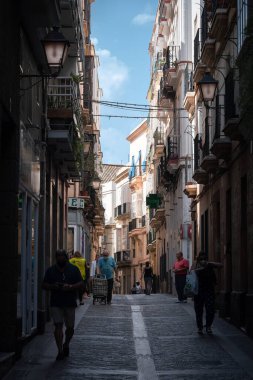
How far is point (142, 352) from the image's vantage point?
1491 cm

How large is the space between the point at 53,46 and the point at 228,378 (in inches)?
268

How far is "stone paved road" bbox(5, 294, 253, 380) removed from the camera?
12414 millimetres

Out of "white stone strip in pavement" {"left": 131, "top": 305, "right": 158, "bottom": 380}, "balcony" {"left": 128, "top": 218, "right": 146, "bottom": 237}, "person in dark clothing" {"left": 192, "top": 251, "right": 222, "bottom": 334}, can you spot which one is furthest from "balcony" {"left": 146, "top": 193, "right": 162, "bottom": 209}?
"person in dark clothing" {"left": 192, "top": 251, "right": 222, "bottom": 334}

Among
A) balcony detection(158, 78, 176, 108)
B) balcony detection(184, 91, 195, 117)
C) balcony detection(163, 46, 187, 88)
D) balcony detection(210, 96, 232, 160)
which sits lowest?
balcony detection(210, 96, 232, 160)

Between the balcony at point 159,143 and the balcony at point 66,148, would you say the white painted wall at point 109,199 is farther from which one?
the balcony at point 66,148

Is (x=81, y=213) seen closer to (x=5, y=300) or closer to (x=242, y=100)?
(x=5, y=300)

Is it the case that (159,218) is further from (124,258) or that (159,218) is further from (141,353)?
(141,353)

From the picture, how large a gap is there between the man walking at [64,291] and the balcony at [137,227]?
6492 cm

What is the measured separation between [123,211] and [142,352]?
77.3 meters

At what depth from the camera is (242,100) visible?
10172 millimetres

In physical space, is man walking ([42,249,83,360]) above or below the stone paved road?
above

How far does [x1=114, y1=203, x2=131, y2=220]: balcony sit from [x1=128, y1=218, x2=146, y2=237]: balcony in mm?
6624

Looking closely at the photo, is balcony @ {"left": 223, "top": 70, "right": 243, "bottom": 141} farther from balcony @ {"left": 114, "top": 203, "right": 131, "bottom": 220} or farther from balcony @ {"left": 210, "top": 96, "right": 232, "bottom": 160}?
balcony @ {"left": 114, "top": 203, "right": 131, "bottom": 220}

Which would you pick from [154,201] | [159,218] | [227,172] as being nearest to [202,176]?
[227,172]
